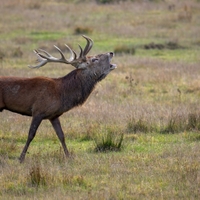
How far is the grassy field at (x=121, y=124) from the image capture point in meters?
7.13

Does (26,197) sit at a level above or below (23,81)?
below

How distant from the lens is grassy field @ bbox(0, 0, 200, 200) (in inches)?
281

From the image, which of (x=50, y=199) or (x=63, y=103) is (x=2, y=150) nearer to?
(x=63, y=103)

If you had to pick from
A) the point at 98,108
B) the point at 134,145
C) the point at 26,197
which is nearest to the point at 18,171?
the point at 26,197

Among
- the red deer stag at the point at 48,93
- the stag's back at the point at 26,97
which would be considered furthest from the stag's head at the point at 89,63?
the stag's back at the point at 26,97

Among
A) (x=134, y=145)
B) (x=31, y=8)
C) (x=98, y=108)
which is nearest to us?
(x=134, y=145)

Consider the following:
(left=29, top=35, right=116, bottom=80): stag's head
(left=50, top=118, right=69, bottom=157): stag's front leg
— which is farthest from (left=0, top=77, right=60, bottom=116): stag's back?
(left=29, top=35, right=116, bottom=80): stag's head

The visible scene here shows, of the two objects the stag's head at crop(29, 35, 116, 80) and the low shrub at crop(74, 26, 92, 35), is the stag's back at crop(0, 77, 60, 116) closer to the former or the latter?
the stag's head at crop(29, 35, 116, 80)

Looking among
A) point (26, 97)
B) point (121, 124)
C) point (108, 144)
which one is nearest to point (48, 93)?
point (26, 97)

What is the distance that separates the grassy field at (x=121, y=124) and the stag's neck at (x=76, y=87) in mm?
632

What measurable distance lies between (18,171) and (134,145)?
7.26 ft

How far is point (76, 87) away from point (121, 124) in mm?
1821

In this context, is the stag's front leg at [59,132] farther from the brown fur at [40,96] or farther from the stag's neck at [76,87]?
the stag's neck at [76,87]

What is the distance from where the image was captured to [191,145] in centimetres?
919
